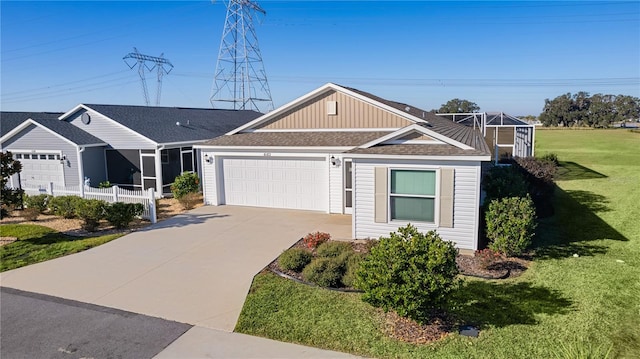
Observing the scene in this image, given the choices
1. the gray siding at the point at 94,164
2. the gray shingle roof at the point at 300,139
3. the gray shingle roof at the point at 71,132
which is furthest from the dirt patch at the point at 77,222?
the gray shingle roof at the point at 71,132

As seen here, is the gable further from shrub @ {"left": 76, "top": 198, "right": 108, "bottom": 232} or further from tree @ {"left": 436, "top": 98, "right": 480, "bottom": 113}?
tree @ {"left": 436, "top": 98, "right": 480, "bottom": 113}

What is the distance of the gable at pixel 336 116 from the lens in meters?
15.9

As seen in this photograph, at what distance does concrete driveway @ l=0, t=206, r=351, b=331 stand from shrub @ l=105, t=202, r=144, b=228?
817 mm

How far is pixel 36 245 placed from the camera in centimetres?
1187

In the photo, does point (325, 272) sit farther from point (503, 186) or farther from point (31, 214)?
point (31, 214)

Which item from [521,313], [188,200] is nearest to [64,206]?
[188,200]

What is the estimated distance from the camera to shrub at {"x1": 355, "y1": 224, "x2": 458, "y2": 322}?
20.8ft

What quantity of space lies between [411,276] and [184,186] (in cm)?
1346

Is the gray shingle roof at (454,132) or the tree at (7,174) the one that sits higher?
the gray shingle roof at (454,132)

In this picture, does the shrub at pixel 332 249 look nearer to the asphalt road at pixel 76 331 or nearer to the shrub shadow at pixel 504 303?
the shrub shadow at pixel 504 303

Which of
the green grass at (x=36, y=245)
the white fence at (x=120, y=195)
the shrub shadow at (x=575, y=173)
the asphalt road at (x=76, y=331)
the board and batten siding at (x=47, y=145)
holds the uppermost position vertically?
the board and batten siding at (x=47, y=145)

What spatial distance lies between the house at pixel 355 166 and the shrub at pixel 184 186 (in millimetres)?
1286

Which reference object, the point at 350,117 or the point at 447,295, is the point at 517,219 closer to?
the point at 447,295

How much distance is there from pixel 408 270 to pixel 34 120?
20.2 m
